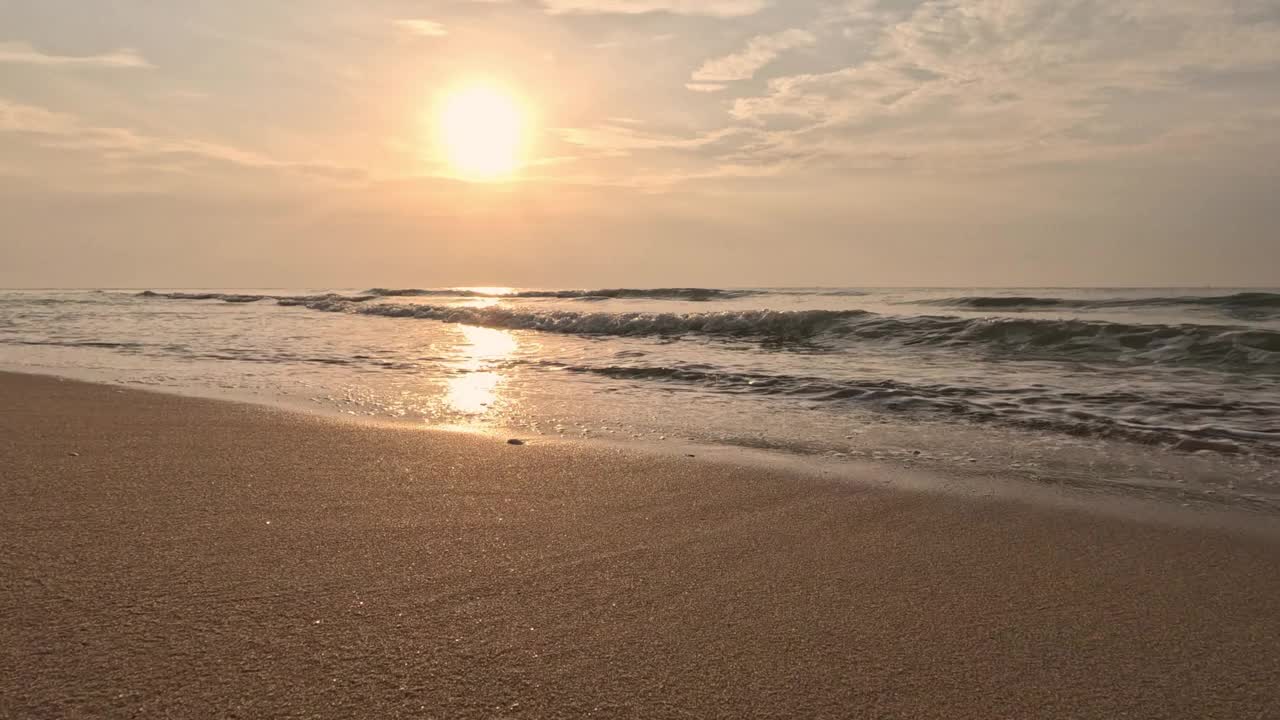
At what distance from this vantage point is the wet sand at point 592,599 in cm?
148

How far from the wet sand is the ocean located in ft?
3.84

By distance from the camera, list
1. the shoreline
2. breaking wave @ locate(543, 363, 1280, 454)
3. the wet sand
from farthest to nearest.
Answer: breaking wave @ locate(543, 363, 1280, 454) < the shoreline < the wet sand

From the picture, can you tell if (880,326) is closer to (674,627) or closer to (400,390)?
(400,390)

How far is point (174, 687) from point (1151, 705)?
174cm

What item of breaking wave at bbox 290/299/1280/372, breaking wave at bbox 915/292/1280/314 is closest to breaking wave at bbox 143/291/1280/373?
breaking wave at bbox 290/299/1280/372

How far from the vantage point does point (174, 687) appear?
4.66ft

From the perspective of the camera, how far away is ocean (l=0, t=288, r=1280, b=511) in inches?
160

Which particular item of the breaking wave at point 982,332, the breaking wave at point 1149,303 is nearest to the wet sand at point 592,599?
the breaking wave at point 982,332

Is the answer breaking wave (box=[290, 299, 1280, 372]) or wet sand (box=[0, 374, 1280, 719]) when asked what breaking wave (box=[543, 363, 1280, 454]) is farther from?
breaking wave (box=[290, 299, 1280, 372])

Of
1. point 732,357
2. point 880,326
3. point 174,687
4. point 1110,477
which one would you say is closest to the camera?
point 174,687

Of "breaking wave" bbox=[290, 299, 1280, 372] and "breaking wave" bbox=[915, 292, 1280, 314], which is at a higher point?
"breaking wave" bbox=[915, 292, 1280, 314]

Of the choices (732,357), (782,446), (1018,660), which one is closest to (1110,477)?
(782,446)

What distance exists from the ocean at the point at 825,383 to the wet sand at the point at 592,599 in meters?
1.17

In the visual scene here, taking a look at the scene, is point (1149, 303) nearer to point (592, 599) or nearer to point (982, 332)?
point (982, 332)
